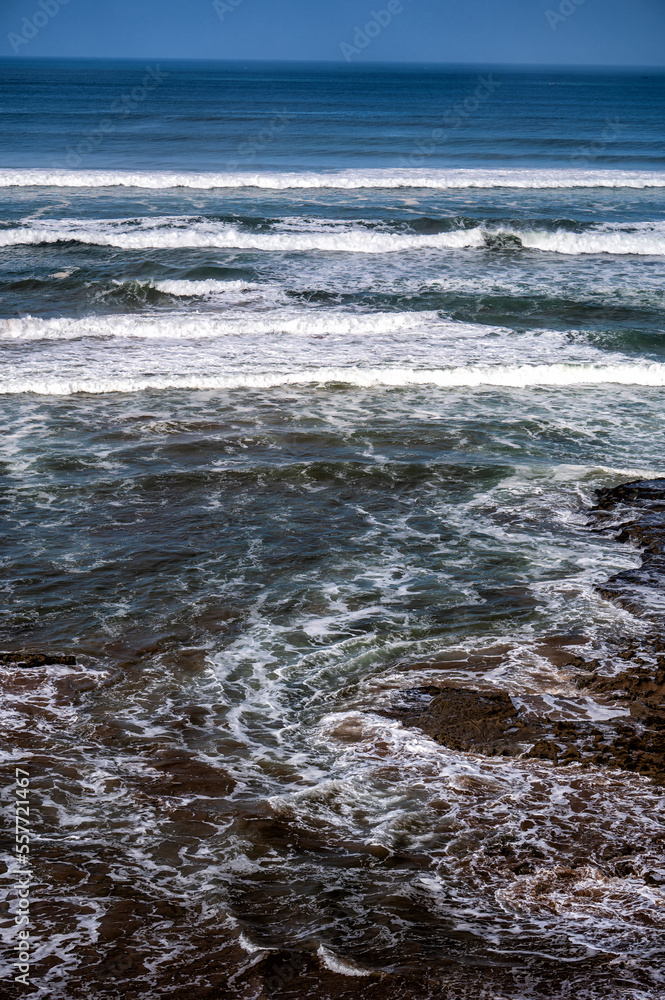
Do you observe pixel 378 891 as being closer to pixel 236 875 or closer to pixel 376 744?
pixel 236 875

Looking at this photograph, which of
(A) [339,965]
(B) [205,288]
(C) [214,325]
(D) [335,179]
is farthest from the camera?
(D) [335,179]

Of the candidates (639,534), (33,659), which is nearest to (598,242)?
(639,534)

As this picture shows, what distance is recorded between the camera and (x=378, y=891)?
178 inches

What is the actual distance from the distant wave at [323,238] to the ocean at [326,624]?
2094 mm

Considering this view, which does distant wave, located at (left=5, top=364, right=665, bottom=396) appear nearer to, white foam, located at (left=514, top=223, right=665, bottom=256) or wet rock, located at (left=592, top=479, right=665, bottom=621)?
wet rock, located at (left=592, top=479, right=665, bottom=621)

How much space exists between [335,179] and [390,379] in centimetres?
2179

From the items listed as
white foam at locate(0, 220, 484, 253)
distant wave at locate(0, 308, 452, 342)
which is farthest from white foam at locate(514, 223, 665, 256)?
distant wave at locate(0, 308, 452, 342)

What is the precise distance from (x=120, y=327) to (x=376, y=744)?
12379mm

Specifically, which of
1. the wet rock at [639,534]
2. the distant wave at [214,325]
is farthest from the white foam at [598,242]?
the wet rock at [639,534]

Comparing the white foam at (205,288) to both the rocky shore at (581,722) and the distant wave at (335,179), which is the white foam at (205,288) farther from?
the distant wave at (335,179)

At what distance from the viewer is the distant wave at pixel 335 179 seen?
31.6 meters

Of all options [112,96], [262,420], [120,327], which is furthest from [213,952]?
[112,96]

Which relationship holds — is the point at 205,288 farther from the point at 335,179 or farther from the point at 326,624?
the point at 335,179

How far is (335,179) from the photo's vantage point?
107ft
